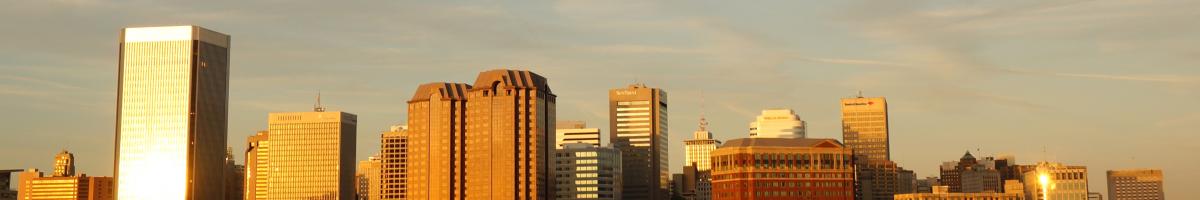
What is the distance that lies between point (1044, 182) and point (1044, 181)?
16.1 inches

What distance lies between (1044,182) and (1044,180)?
266 millimetres

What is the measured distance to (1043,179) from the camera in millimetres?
198000

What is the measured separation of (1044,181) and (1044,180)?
277mm

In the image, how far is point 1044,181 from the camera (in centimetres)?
19625

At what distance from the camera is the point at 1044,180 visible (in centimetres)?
19650

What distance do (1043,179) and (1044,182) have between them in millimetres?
1423

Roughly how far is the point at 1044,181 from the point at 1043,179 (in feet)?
5.87
